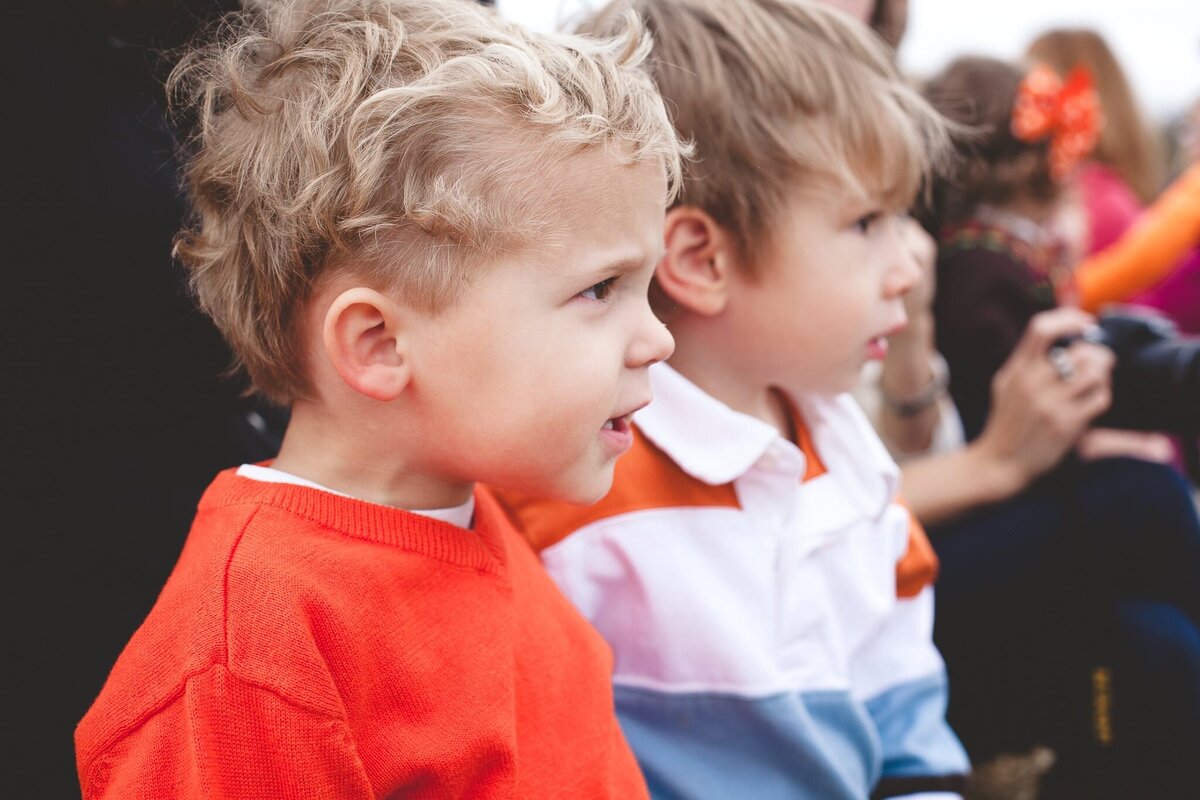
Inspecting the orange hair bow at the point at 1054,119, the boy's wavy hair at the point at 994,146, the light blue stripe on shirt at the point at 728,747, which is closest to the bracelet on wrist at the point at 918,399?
the boy's wavy hair at the point at 994,146

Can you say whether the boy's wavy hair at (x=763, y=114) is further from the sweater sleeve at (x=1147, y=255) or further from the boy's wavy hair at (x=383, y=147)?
the sweater sleeve at (x=1147, y=255)

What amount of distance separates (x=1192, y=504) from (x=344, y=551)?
1.40 meters

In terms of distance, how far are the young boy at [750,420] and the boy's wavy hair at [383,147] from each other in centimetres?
27

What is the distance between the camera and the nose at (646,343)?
0.82m

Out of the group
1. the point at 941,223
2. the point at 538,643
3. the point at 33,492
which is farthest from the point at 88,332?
the point at 941,223

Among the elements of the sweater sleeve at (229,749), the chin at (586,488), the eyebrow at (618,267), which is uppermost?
the eyebrow at (618,267)

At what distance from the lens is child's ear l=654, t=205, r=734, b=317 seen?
3.58ft

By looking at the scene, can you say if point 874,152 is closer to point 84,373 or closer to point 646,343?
point 646,343

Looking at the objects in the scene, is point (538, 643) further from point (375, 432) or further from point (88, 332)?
point (88, 332)

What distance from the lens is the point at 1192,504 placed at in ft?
5.21

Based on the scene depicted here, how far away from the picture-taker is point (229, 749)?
65cm

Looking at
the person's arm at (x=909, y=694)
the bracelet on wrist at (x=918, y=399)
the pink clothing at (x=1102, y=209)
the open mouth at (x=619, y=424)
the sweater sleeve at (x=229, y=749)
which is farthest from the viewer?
the pink clothing at (x=1102, y=209)

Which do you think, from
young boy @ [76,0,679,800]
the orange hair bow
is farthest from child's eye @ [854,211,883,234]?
the orange hair bow

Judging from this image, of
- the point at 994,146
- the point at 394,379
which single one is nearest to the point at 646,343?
the point at 394,379
